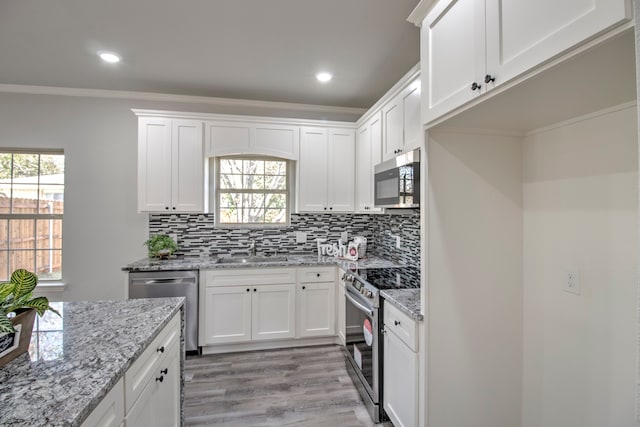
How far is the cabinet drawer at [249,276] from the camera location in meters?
2.83

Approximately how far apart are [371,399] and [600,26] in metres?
2.20

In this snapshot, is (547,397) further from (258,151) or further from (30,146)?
(30,146)

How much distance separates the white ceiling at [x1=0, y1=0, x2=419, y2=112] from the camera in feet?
6.23

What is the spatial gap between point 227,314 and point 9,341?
1.99 metres

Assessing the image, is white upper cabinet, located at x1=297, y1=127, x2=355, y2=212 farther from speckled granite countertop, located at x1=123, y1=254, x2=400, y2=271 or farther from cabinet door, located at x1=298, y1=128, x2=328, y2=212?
speckled granite countertop, located at x1=123, y1=254, x2=400, y2=271

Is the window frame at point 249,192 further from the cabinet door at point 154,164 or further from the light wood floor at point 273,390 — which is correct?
the light wood floor at point 273,390

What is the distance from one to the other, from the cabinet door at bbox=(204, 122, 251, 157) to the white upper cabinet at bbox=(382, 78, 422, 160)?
4.95ft

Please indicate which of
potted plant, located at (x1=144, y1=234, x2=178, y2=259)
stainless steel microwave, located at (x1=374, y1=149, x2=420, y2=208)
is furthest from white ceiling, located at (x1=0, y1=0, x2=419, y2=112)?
potted plant, located at (x1=144, y1=234, x2=178, y2=259)

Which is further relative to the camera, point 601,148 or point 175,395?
point 175,395

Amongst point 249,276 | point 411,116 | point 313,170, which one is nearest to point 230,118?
point 313,170

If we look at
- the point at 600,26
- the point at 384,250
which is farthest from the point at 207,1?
the point at 384,250

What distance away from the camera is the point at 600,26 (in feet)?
2.30

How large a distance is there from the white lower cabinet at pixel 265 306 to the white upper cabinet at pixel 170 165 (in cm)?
86

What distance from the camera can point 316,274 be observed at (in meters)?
3.02
